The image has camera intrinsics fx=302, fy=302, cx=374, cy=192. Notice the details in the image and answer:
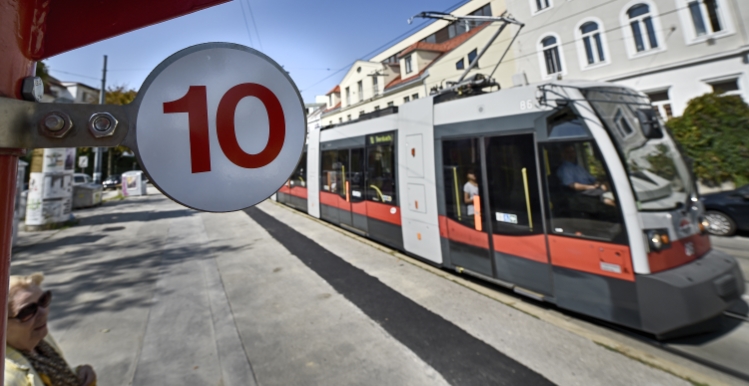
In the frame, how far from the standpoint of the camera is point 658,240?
315 centimetres

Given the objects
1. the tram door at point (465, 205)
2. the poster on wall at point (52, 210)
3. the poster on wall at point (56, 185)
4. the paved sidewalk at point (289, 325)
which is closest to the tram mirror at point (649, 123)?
the tram door at point (465, 205)

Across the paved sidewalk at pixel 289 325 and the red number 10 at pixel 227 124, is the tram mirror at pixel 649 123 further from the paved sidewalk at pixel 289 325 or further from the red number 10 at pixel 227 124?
the red number 10 at pixel 227 124

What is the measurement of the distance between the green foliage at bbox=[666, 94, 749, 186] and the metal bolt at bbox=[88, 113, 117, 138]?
1114 cm

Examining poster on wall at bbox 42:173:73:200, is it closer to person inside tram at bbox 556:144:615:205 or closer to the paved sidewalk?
the paved sidewalk

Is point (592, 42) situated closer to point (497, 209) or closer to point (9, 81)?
point (497, 209)

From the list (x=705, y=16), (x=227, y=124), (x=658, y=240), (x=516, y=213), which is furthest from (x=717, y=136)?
(x=227, y=124)

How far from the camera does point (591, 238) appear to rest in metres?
3.46

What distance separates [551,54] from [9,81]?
1233cm

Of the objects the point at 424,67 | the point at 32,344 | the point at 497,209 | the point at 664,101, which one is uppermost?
the point at 424,67

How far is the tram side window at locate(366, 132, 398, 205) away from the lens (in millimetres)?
6676

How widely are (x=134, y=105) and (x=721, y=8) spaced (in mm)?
10685

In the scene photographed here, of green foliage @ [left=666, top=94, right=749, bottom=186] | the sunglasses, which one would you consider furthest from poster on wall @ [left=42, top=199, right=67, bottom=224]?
green foliage @ [left=666, top=94, right=749, bottom=186]

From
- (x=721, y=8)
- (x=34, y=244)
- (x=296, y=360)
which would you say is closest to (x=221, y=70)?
(x=296, y=360)

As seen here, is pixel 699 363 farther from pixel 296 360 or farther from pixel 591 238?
pixel 296 360
